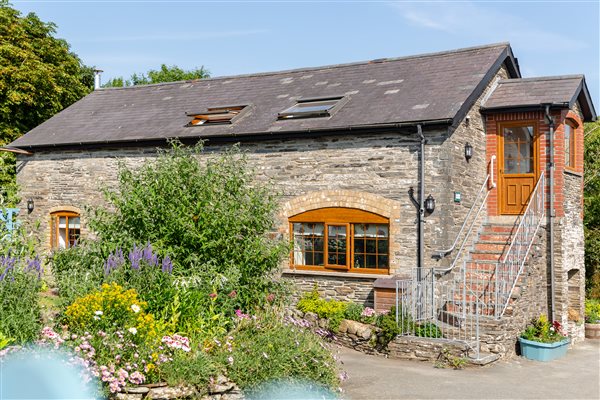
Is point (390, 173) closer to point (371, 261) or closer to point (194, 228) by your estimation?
point (371, 261)

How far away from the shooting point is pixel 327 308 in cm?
1413

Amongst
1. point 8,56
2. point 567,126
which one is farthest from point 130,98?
point 567,126

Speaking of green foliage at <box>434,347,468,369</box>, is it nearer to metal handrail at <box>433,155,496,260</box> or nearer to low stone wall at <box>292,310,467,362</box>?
low stone wall at <box>292,310,467,362</box>

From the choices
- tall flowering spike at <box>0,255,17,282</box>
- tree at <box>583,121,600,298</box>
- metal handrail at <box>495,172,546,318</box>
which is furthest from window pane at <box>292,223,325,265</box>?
tree at <box>583,121,600,298</box>

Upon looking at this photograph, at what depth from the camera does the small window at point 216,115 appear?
17234mm

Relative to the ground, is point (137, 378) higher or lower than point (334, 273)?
lower

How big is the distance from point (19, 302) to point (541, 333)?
31.2 ft

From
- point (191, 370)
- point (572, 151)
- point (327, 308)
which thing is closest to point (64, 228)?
point (327, 308)

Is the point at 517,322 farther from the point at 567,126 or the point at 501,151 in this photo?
the point at 567,126

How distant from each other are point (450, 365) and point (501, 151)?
6.11 m

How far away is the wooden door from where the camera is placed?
1559cm

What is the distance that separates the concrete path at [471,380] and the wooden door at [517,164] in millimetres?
4061

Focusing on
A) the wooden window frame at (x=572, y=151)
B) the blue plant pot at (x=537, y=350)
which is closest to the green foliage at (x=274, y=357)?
the blue plant pot at (x=537, y=350)

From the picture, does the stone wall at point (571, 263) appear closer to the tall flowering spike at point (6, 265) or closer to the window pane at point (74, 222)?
the tall flowering spike at point (6, 265)
